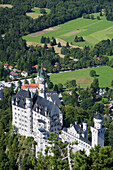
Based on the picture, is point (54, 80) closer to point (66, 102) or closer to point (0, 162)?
point (66, 102)

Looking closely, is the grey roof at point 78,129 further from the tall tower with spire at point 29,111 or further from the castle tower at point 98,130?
the tall tower with spire at point 29,111

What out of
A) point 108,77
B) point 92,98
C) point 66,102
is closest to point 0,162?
point 66,102

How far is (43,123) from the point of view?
350ft

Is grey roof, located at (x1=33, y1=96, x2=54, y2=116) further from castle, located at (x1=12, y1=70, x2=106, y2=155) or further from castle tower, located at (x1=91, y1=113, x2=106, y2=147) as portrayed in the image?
castle tower, located at (x1=91, y1=113, x2=106, y2=147)

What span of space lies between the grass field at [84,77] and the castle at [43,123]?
64668 mm

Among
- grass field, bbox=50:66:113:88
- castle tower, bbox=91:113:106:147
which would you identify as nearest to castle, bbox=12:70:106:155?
castle tower, bbox=91:113:106:147

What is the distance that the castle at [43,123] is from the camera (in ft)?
330

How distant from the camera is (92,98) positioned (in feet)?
523

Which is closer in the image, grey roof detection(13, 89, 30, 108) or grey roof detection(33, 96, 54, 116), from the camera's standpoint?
grey roof detection(33, 96, 54, 116)

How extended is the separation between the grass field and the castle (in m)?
64.7

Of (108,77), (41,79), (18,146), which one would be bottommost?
(108,77)

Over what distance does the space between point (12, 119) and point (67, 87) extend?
56.7 m

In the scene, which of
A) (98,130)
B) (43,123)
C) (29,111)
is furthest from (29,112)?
(98,130)

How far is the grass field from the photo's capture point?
17938cm
